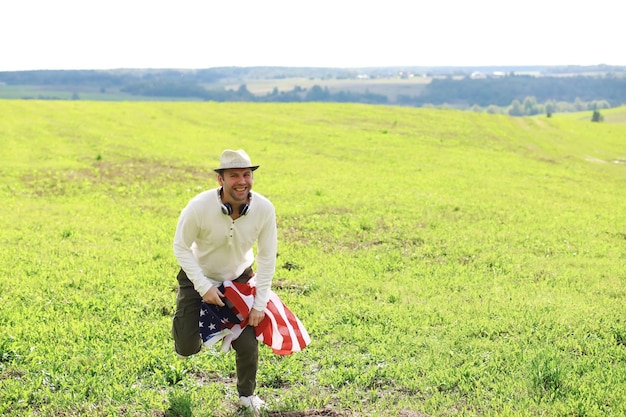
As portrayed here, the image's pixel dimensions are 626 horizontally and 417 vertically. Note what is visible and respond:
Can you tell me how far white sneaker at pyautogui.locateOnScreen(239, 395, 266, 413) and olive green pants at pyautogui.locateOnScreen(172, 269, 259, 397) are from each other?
5 cm

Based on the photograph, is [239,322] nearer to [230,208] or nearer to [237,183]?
[230,208]

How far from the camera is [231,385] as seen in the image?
7.88 meters

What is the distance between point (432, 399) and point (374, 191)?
17.4 m

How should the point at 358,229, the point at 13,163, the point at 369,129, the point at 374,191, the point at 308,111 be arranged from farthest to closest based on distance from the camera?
the point at 308,111
the point at 369,129
the point at 13,163
the point at 374,191
the point at 358,229

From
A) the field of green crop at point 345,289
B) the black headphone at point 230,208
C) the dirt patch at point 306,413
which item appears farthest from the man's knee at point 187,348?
the black headphone at point 230,208

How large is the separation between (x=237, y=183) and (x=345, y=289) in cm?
609

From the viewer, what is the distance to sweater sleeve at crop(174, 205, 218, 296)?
22.1 feet

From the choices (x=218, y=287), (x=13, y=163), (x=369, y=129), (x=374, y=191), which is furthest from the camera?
(x=369, y=129)

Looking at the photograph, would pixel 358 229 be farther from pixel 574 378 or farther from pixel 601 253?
pixel 574 378

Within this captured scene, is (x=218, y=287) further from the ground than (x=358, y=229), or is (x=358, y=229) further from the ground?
(x=218, y=287)

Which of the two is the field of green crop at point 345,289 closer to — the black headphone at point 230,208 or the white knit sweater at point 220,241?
the white knit sweater at point 220,241

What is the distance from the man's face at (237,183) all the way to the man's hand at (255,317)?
1185 mm

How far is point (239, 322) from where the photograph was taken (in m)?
6.96

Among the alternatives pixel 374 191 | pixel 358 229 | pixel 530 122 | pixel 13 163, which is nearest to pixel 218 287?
pixel 358 229
